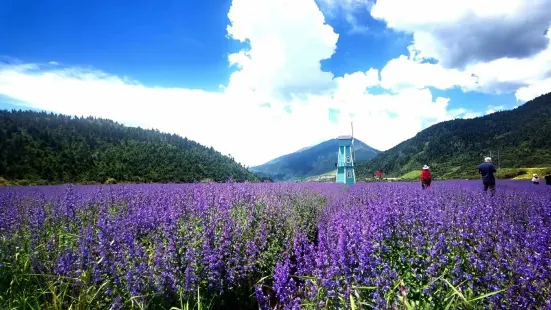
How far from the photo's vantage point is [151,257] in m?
3.47

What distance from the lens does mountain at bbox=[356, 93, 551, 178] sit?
7562 centimetres

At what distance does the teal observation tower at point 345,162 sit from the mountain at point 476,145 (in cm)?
4856

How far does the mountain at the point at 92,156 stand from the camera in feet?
151

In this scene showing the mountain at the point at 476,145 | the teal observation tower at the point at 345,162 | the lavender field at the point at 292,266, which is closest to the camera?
the lavender field at the point at 292,266

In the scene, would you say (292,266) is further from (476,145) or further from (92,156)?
(476,145)

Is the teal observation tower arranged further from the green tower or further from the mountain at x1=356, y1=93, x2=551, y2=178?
the mountain at x1=356, y1=93, x2=551, y2=178

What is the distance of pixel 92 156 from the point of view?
5334 centimetres

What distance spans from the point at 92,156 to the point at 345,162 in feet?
152

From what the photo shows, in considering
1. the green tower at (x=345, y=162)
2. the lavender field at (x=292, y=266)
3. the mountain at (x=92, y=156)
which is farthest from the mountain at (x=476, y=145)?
the lavender field at (x=292, y=266)

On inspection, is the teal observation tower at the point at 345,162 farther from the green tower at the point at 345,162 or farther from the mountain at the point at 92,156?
the mountain at the point at 92,156

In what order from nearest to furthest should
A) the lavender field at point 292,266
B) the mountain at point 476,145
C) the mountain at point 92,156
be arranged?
the lavender field at point 292,266 < the mountain at point 92,156 < the mountain at point 476,145

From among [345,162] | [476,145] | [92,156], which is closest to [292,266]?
[345,162]

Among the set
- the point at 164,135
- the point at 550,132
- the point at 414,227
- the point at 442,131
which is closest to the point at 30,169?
the point at 164,135

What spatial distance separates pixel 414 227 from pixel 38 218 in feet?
16.3
